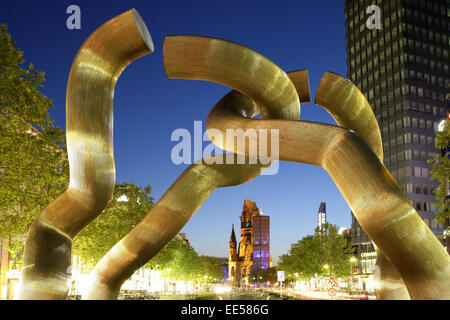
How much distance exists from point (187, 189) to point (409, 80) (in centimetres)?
9545

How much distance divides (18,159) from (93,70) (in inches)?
406

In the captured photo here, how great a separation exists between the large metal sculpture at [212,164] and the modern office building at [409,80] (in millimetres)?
85096

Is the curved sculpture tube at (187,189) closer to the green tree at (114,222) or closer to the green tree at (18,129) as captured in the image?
the green tree at (18,129)

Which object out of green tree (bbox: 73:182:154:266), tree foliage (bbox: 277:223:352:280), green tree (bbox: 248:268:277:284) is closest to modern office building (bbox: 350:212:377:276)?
tree foliage (bbox: 277:223:352:280)

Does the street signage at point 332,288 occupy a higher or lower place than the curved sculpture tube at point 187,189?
lower

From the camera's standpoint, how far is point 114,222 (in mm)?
37969

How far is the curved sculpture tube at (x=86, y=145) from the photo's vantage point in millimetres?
9312

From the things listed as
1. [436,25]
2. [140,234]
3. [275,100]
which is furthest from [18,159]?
[436,25]

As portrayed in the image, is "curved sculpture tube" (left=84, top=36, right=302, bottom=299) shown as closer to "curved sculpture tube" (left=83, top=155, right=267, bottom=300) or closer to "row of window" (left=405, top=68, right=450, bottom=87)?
"curved sculpture tube" (left=83, top=155, right=267, bottom=300)

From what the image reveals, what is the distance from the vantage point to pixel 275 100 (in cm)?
937

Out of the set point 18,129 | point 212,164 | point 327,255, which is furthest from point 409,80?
point 212,164

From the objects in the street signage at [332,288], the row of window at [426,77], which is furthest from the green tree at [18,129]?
the row of window at [426,77]

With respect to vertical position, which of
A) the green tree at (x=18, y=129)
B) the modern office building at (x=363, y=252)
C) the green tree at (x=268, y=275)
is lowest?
the green tree at (x=268, y=275)

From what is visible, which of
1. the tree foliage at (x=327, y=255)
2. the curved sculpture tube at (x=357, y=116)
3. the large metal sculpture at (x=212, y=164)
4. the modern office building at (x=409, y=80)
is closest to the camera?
the large metal sculpture at (x=212, y=164)
